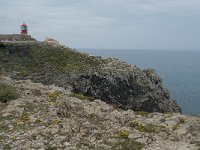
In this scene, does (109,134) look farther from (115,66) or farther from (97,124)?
(115,66)

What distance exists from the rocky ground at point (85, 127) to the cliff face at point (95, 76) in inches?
895

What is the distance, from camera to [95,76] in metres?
51.7

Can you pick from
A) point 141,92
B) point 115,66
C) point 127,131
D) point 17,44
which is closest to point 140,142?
point 127,131

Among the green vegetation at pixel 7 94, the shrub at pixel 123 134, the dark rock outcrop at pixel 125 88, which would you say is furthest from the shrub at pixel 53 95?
the dark rock outcrop at pixel 125 88

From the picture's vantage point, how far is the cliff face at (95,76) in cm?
5031

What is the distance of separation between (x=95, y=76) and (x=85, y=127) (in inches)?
1171

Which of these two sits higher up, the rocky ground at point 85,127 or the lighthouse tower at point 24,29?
the lighthouse tower at point 24,29

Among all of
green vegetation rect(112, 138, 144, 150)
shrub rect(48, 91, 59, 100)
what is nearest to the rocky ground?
green vegetation rect(112, 138, 144, 150)

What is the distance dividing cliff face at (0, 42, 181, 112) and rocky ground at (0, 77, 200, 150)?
22743 millimetres

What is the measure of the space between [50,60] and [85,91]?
11003mm

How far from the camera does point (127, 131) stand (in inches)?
859

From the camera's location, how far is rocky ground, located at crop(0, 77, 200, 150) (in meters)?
20.1

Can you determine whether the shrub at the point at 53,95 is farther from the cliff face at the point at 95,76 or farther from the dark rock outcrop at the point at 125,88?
the dark rock outcrop at the point at 125,88

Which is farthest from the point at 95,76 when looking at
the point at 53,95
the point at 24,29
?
the point at 24,29
